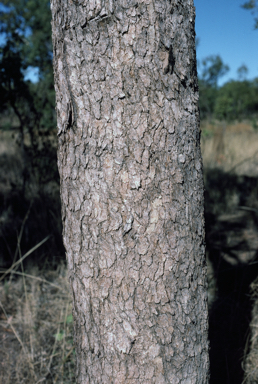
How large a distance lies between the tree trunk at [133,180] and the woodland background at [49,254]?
0.94m

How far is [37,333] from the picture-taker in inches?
83.1

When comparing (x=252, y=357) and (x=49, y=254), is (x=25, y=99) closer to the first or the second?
(x=49, y=254)

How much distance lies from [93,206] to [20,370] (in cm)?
137

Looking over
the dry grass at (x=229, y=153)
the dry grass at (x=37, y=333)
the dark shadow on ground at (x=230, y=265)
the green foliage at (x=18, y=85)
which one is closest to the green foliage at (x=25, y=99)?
the green foliage at (x=18, y=85)

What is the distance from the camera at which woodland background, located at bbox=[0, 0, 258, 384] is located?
1904mm

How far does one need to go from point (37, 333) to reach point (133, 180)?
1645mm

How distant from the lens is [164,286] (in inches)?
39.9

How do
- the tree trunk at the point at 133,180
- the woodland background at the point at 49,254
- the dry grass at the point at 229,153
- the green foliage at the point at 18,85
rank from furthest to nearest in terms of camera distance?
the dry grass at the point at 229,153 < the green foliage at the point at 18,85 < the woodland background at the point at 49,254 < the tree trunk at the point at 133,180

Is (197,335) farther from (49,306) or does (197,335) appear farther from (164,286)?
(49,306)

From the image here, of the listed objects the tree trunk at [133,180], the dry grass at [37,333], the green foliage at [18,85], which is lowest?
the dry grass at [37,333]

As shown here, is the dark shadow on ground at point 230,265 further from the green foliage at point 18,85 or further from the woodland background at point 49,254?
the green foliage at point 18,85

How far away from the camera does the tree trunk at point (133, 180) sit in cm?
93

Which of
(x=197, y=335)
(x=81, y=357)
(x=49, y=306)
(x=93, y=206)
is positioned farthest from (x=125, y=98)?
(x=49, y=306)

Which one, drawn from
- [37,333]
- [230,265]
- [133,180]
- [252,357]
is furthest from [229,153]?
[133,180]
